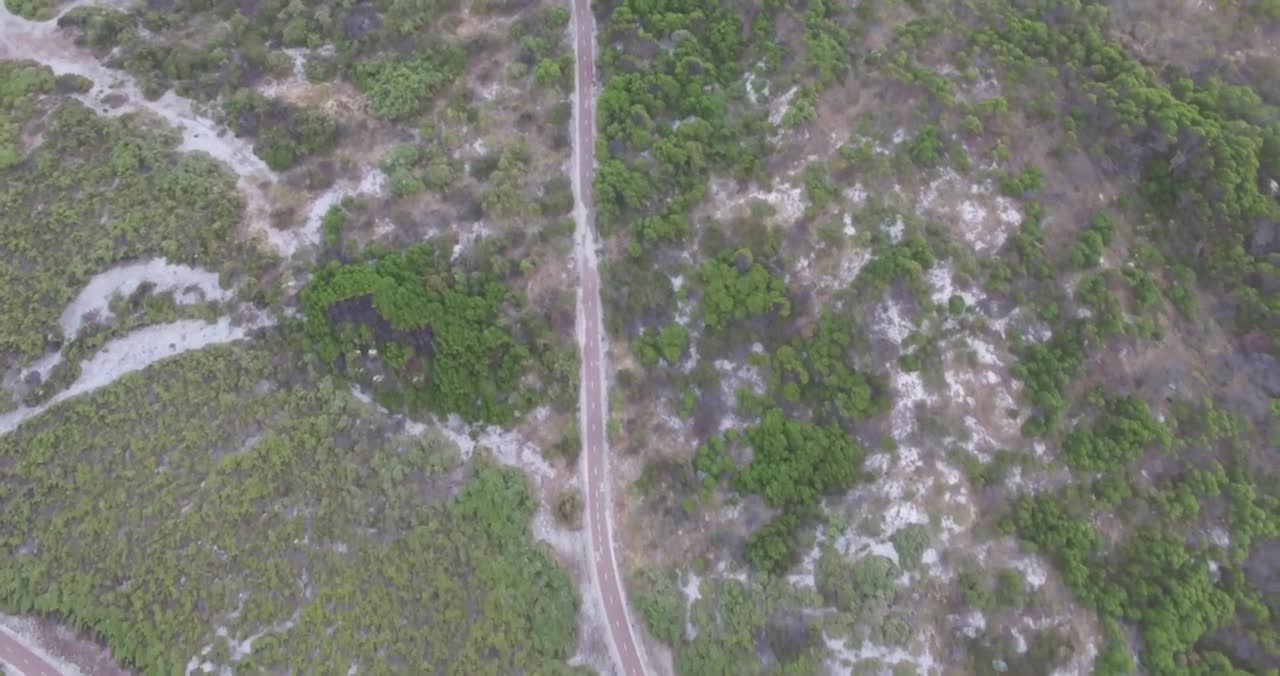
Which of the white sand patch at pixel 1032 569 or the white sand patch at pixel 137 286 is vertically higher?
the white sand patch at pixel 137 286

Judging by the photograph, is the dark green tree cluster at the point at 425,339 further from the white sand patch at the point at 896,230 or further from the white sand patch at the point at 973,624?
the white sand patch at the point at 973,624

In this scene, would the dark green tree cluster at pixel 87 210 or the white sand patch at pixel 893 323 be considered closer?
the white sand patch at pixel 893 323

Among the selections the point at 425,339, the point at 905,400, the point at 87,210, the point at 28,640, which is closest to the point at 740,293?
the point at 905,400

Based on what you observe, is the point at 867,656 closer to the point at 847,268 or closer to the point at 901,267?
the point at 901,267

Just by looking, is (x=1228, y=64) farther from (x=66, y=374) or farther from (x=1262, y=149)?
(x=66, y=374)

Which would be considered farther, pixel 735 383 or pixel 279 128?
pixel 279 128

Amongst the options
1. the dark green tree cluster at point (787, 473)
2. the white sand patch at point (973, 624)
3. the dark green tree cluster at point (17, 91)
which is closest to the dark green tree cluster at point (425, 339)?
the dark green tree cluster at point (787, 473)
